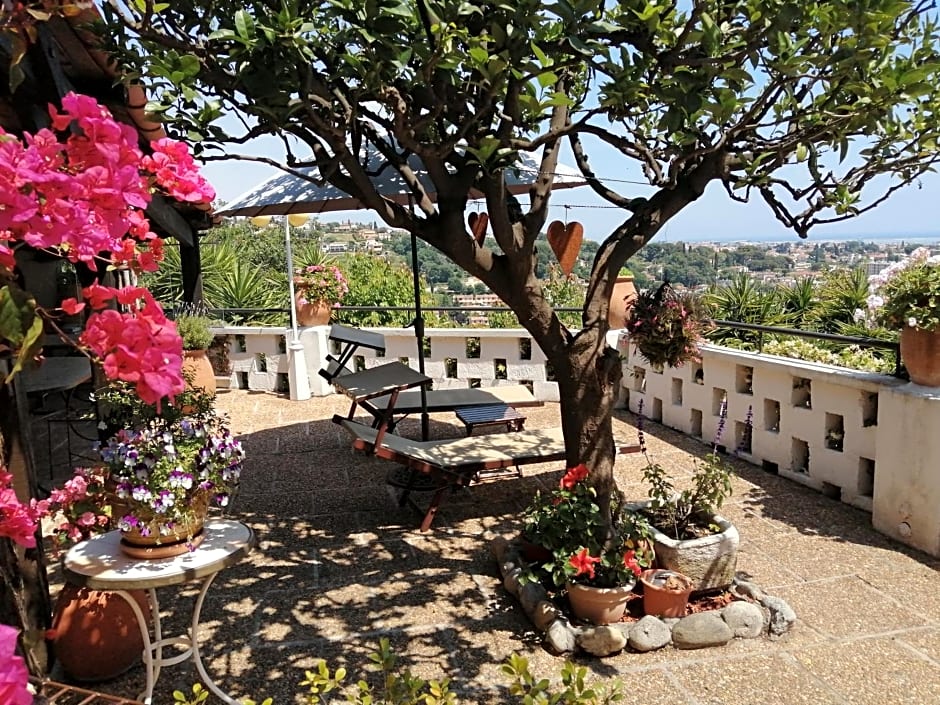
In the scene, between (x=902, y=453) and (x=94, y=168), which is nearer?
(x=94, y=168)

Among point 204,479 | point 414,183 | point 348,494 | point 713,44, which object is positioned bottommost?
point 348,494

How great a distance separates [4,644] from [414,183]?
276 centimetres

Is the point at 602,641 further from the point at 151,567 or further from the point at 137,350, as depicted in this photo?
the point at 137,350

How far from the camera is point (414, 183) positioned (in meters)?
3.25

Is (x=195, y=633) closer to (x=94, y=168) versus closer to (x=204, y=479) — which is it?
(x=204, y=479)

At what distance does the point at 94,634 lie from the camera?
2.80 meters

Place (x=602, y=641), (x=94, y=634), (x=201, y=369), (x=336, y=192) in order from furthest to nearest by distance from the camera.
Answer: (x=201, y=369) < (x=336, y=192) < (x=602, y=641) < (x=94, y=634)

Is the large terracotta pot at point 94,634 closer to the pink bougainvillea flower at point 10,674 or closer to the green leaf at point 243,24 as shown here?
the green leaf at point 243,24

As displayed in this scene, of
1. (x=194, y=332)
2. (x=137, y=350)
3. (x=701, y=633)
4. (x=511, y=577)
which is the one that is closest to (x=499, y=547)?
(x=511, y=577)

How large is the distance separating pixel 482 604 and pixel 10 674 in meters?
2.92

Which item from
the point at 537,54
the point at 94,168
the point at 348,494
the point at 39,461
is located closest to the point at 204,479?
the point at 94,168

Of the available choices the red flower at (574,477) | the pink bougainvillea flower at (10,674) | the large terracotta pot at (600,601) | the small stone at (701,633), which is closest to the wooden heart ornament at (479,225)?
the red flower at (574,477)

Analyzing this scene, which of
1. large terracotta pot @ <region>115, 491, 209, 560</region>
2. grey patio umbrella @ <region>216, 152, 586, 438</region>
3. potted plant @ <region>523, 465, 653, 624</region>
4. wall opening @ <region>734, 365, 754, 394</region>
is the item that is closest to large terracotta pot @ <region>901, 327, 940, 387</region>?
wall opening @ <region>734, 365, 754, 394</region>

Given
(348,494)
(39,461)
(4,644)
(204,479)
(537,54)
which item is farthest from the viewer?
(39,461)
